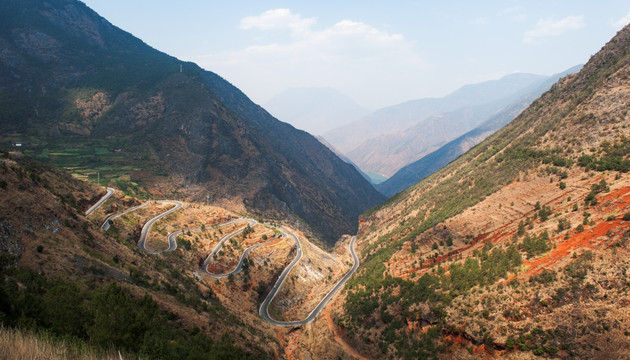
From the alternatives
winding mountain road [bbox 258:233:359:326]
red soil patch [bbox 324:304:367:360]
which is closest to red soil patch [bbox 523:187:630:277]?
red soil patch [bbox 324:304:367:360]

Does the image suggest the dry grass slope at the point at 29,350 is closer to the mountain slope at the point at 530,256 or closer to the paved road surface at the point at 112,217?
the mountain slope at the point at 530,256

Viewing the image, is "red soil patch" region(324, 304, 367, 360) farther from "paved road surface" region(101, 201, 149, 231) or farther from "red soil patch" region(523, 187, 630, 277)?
"paved road surface" region(101, 201, 149, 231)

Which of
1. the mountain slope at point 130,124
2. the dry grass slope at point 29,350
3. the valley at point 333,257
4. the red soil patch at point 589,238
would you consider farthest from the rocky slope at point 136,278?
the mountain slope at point 130,124

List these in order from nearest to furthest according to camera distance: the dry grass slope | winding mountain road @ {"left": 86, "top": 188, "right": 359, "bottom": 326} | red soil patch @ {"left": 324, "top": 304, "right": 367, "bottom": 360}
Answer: the dry grass slope < red soil patch @ {"left": 324, "top": 304, "right": 367, "bottom": 360} < winding mountain road @ {"left": 86, "top": 188, "right": 359, "bottom": 326}

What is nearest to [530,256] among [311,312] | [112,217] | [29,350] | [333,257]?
[311,312]

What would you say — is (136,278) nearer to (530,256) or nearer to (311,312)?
(311,312)

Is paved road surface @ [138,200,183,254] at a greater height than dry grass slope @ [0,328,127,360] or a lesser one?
lesser

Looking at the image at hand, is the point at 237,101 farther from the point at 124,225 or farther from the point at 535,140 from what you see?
the point at 535,140
